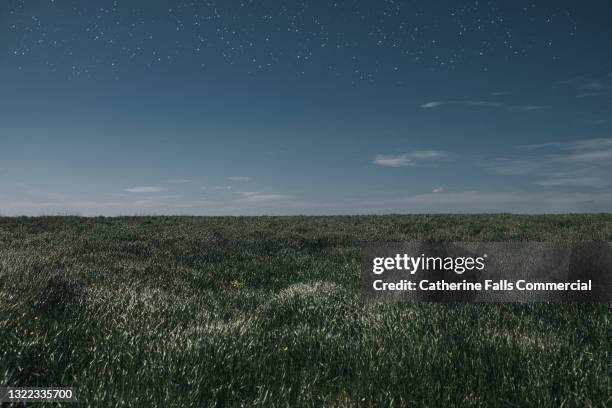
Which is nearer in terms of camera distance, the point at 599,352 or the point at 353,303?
the point at 599,352

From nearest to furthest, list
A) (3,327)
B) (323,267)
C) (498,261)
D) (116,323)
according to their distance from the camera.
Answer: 1. (3,327)
2. (116,323)
3. (498,261)
4. (323,267)

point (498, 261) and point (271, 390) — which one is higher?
point (498, 261)

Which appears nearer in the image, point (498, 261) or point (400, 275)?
point (400, 275)

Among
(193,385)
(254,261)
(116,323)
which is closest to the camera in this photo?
(193,385)

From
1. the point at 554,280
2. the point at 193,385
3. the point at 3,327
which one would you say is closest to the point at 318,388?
the point at 193,385

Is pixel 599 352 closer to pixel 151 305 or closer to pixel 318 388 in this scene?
pixel 318 388

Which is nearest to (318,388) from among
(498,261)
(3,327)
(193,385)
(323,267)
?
(193,385)

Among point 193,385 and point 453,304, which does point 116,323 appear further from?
→ point 453,304

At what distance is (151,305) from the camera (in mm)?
5359

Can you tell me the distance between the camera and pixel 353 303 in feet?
18.7

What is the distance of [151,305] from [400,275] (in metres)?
3.44

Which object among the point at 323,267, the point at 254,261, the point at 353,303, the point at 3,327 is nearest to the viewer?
the point at 3,327

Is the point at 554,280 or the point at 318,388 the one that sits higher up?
the point at 554,280

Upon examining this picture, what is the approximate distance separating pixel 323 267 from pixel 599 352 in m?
6.48
